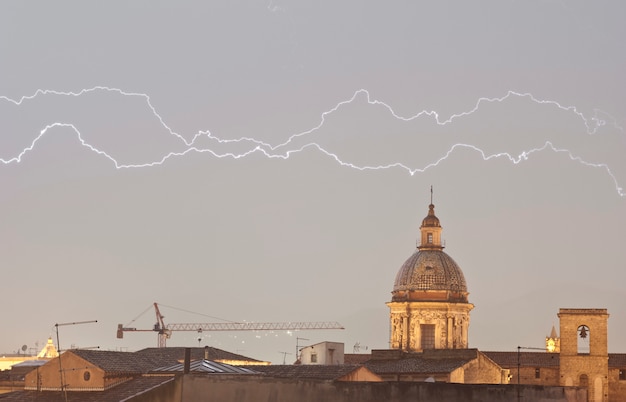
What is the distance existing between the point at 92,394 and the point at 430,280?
4212cm

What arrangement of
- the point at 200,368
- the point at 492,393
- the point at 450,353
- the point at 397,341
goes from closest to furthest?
the point at 492,393 < the point at 200,368 < the point at 450,353 < the point at 397,341

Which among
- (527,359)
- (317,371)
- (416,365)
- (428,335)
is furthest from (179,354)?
(428,335)

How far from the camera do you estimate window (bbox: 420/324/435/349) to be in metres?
96.4

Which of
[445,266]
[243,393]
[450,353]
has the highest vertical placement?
[445,266]

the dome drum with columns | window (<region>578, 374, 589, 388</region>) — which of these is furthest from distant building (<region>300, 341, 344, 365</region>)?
the dome drum with columns

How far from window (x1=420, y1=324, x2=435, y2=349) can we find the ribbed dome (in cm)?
209

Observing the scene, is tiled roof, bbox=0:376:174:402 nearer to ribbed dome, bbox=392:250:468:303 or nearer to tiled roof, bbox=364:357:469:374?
tiled roof, bbox=364:357:469:374

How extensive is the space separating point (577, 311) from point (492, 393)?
149ft

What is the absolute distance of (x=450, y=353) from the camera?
8425 cm

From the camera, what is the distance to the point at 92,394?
5978 cm

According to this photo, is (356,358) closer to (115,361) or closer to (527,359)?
(527,359)

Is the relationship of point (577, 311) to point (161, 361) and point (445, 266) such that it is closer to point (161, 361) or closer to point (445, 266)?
→ point (445, 266)

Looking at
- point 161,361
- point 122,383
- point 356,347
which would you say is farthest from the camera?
point 356,347

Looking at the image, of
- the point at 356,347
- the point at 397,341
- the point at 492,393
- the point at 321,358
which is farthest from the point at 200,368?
the point at 356,347
